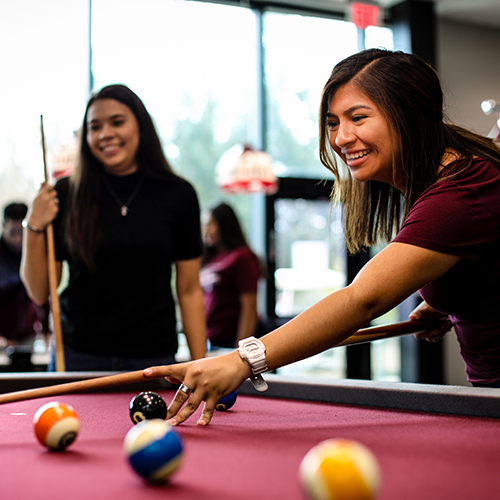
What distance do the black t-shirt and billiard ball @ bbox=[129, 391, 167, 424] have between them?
785 mm

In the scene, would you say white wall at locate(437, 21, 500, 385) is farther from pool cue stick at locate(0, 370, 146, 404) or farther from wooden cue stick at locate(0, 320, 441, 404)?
pool cue stick at locate(0, 370, 146, 404)

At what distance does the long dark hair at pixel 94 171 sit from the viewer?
2148 mm

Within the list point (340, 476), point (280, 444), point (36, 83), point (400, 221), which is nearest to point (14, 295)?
point (36, 83)

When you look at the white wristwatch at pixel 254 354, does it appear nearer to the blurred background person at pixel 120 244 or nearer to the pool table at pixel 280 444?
Answer: the pool table at pixel 280 444

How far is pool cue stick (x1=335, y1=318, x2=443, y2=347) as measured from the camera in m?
1.74

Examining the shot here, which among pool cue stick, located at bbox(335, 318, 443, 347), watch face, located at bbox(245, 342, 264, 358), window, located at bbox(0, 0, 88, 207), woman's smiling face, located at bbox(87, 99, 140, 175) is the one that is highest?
window, located at bbox(0, 0, 88, 207)

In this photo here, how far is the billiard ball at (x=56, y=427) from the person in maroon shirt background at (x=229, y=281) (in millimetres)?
2989

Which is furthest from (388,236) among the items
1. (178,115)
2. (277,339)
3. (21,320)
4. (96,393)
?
(178,115)

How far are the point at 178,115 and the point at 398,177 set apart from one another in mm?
4404

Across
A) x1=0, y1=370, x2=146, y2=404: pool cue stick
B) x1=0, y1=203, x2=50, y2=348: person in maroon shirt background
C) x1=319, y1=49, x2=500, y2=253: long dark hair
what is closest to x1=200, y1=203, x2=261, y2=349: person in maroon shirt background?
x1=0, y1=203, x2=50, y2=348: person in maroon shirt background

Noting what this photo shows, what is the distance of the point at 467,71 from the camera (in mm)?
6402

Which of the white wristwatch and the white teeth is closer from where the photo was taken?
the white wristwatch

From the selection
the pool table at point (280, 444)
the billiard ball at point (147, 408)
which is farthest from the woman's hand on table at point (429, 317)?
the billiard ball at point (147, 408)

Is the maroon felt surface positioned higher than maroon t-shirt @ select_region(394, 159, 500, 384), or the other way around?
maroon t-shirt @ select_region(394, 159, 500, 384)
